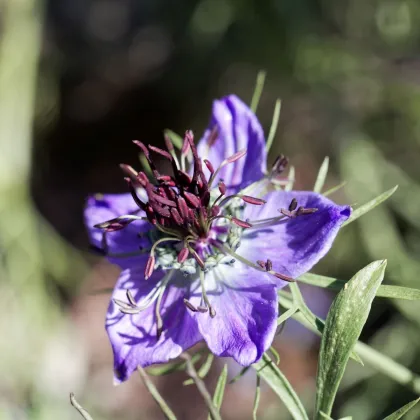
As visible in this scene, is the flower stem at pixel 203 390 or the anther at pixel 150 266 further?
the anther at pixel 150 266

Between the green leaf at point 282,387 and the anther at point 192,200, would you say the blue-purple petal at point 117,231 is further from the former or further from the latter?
the green leaf at point 282,387

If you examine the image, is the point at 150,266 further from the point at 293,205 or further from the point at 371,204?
the point at 371,204

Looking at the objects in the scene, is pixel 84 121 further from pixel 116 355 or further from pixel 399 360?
pixel 116 355

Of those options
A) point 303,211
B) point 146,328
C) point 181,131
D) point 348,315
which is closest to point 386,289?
point 348,315

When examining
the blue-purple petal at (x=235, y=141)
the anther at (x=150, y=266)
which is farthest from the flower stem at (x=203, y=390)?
the blue-purple petal at (x=235, y=141)

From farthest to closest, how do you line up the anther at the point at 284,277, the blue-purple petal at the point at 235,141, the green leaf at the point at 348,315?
the blue-purple petal at the point at 235,141
the anther at the point at 284,277
the green leaf at the point at 348,315

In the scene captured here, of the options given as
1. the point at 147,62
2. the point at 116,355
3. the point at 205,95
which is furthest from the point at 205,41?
the point at 116,355
